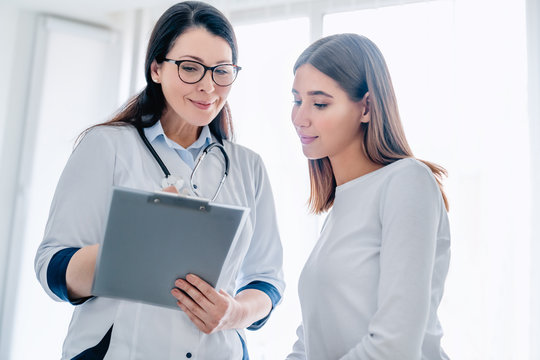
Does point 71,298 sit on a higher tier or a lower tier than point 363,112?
lower

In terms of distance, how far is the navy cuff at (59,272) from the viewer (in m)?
1.06

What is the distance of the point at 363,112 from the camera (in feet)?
3.93

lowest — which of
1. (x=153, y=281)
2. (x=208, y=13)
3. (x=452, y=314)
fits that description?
(x=452, y=314)

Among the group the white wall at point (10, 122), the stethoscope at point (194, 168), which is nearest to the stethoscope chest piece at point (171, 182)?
the stethoscope at point (194, 168)

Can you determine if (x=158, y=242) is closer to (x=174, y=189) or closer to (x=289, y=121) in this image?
(x=174, y=189)

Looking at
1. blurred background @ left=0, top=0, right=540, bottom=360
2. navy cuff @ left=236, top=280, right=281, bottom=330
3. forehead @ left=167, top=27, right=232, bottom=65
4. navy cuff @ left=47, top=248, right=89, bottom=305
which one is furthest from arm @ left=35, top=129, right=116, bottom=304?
blurred background @ left=0, top=0, right=540, bottom=360

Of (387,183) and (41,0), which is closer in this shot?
(387,183)

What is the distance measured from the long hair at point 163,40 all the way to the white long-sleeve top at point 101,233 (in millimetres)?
79

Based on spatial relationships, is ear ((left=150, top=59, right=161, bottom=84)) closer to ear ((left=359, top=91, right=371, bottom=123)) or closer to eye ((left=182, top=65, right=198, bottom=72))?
eye ((left=182, top=65, right=198, bottom=72))

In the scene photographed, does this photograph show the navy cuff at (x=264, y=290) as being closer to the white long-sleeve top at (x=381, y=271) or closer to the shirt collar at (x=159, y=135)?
the white long-sleeve top at (x=381, y=271)

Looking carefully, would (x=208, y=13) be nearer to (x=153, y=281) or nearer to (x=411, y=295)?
(x=153, y=281)

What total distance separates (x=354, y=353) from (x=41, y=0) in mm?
3097

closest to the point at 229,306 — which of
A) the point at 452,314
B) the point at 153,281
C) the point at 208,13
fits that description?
the point at 153,281

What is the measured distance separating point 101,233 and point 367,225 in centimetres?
62
